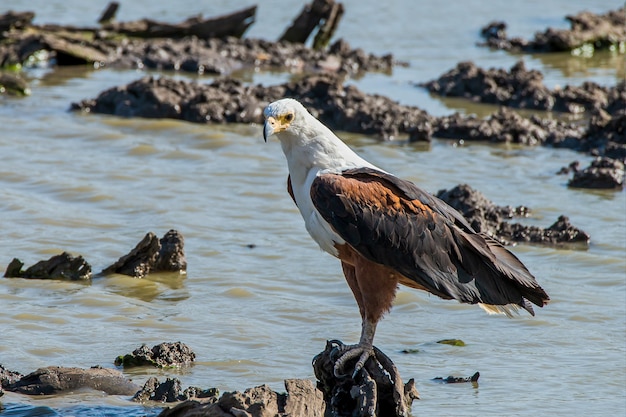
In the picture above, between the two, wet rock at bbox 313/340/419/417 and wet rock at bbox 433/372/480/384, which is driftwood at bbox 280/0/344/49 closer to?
wet rock at bbox 433/372/480/384

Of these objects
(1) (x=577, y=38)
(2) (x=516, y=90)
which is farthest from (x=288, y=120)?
(1) (x=577, y=38)

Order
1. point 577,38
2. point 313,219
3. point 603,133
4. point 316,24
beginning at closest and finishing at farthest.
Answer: point 313,219, point 603,133, point 316,24, point 577,38

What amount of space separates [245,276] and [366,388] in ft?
8.81

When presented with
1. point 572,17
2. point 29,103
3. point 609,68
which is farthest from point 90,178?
point 572,17

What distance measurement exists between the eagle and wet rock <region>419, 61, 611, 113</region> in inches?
312

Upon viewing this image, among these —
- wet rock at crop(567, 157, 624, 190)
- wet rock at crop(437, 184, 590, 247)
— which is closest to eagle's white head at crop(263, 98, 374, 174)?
wet rock at crop(437, 184, 590, 247)

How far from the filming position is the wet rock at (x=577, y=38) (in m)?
16.9

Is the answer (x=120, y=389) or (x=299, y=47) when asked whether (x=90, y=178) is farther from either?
(x=299, y=47)

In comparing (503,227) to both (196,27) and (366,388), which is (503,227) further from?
(196,27)

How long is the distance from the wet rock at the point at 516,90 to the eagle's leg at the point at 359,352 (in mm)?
8270

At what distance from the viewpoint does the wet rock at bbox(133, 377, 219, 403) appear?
198 inches

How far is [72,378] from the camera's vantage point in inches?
202

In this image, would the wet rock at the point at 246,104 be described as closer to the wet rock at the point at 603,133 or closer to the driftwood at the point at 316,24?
the wet rock at the point at 603,133

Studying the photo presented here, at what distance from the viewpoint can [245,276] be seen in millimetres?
7441
